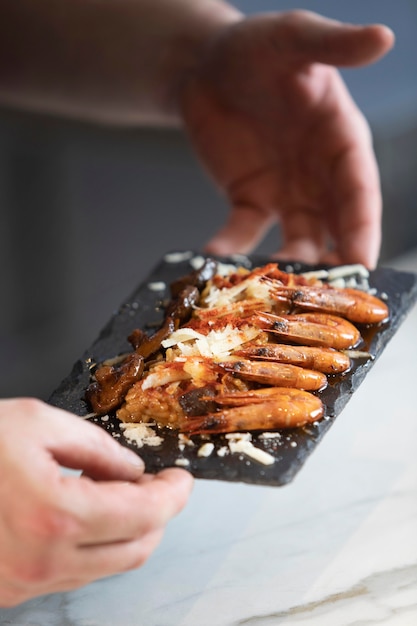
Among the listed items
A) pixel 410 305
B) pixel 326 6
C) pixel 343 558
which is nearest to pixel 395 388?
pixel 410 305

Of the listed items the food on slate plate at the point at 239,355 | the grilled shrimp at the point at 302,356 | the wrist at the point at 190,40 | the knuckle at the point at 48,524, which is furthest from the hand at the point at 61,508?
the wrist at the point at 190,40

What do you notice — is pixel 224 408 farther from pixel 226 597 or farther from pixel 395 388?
pixel 395 388

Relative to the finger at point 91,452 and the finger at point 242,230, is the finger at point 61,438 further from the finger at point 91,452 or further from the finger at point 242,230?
the finger at point 242,230

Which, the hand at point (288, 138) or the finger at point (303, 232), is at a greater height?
the hand at point (288, 138)

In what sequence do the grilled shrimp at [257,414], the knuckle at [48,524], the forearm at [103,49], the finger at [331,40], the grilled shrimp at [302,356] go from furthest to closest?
the forearm at [103,49] → the finger at [331,40] → the grilled shrimp at [302,356] → the grilled shrimp at [257,414] → the knuckle at [48,524]

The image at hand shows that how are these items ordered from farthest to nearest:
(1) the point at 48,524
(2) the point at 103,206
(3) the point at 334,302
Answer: (2) the point at 103,206 < (3) the point at 334,302 < (1) the point at 48,524

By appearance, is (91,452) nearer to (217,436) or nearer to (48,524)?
(48,524)

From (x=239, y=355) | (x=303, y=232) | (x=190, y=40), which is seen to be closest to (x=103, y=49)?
(x=190, y=40)
